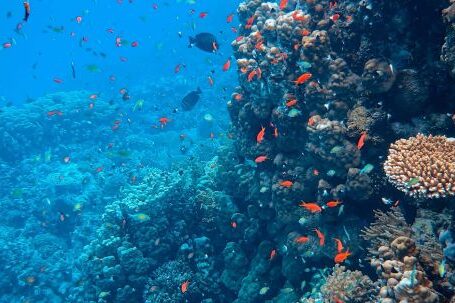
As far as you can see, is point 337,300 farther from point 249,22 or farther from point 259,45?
point 249,22

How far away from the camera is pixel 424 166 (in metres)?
4.53

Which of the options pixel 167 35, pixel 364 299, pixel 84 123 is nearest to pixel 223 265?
pixel 364 299

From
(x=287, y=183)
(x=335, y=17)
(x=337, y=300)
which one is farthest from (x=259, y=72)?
(x=337, y=300)

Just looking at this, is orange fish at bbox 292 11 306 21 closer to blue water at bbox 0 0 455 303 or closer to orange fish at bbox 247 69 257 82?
blue water at bbox 0 0 455 303

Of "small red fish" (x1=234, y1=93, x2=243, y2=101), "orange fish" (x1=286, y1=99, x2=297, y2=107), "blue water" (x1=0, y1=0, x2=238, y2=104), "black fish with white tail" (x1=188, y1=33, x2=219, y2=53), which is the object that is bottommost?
"orange fish" (x1=286, y1=99, x2=297, y2=107)

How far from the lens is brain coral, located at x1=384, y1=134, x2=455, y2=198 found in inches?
173

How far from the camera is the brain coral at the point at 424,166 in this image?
4.39 m

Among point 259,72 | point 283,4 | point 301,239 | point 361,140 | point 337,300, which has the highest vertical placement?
point 283,4

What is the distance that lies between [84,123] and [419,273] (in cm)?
2277

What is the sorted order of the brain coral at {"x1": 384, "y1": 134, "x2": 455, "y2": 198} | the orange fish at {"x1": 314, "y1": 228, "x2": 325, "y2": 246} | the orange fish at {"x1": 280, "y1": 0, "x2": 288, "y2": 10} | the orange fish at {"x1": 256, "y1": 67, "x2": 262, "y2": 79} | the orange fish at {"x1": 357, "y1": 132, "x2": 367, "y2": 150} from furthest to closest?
the orange fish at {"x1": 280, "y1": 0, "x2": 288, "y2": 10} → the orange fish at {"x1": 256, "y1": 67, "x2": 262, "y2": 79} → the orange fish at {"x1": 314, "y1": 228, "x2": 325, "y2": 246} → the orange fish at {"x1": 357, "y1": 132, "x2": 367, "y2": 150} → the brain coral at {"x1": 384, "y1": 134, "x2": 455, "y2": 198}

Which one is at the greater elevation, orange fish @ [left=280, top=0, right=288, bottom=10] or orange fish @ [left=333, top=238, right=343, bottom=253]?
orange fish @ [left=280, top=0, right=288, bottom=10]

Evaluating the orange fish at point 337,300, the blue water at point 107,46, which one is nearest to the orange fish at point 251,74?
the orange fish at point 337,300

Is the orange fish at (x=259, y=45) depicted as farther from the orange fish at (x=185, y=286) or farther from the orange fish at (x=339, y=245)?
the orange fish at (x=185, y=286)

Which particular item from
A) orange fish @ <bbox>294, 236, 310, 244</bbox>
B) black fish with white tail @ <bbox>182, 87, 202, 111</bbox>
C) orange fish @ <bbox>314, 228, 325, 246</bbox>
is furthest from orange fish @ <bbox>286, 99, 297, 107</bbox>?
black fish with white tail @ <bbox>182, 87, 202, 111</bbox>
